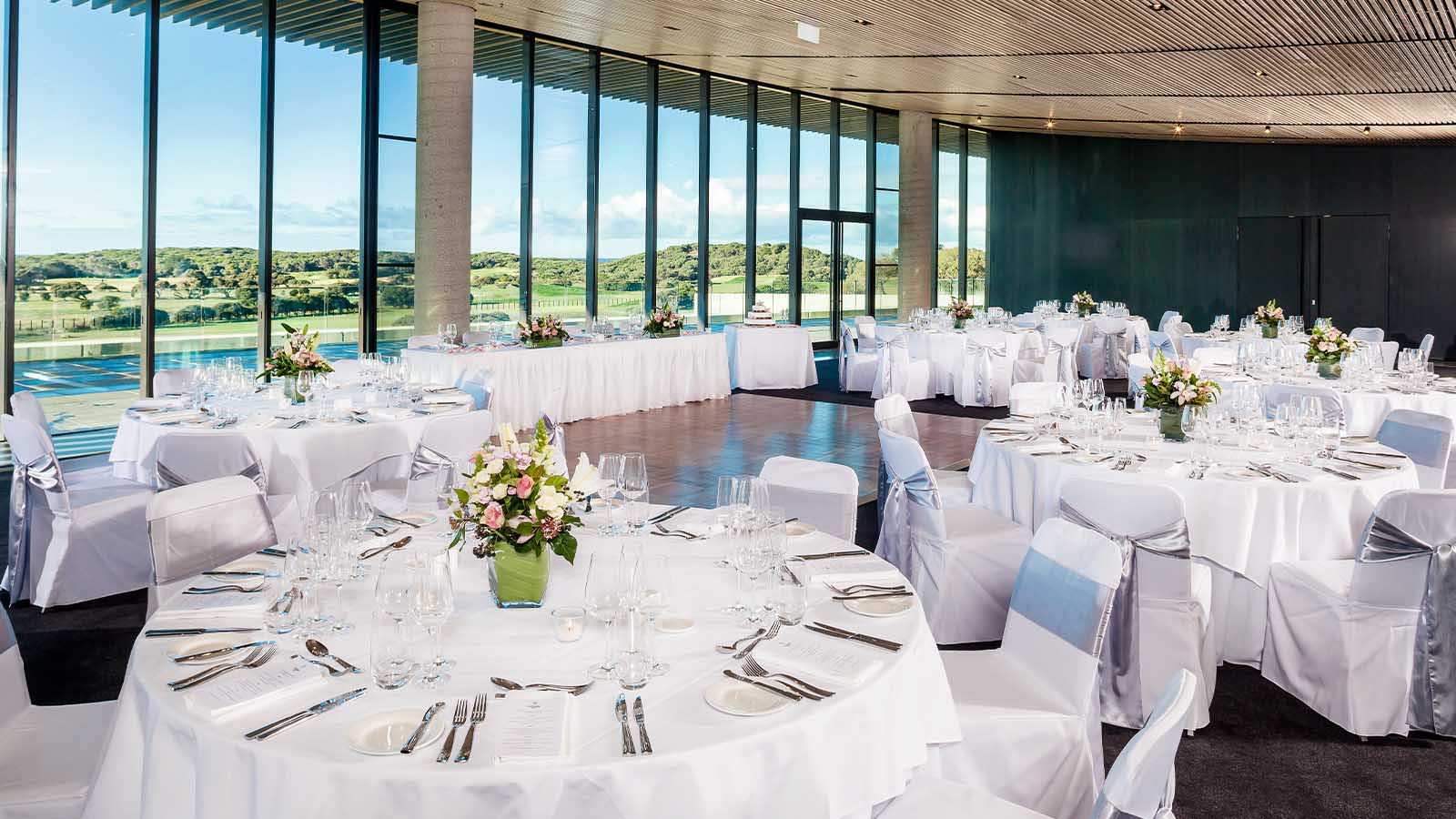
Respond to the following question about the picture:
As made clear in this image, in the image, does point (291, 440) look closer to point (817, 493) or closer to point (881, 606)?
point (817, 493)

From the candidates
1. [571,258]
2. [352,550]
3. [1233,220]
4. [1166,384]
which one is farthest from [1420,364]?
[1233,220]

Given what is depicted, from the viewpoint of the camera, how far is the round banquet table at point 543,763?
1794 mm

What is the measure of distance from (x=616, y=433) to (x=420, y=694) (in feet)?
27.0

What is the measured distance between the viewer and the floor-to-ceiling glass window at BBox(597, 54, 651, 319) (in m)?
14.2

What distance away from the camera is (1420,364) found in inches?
304

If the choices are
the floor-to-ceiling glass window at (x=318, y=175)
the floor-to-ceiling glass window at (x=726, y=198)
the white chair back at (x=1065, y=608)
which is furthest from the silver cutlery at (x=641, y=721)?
the floor-to-ceiling glass window at (x=726, y=198)

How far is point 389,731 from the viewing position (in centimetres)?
191

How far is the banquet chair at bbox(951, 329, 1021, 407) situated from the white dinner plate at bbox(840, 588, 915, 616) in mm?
10194

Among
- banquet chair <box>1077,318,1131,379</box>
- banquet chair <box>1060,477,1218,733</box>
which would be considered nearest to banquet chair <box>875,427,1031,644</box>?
banquet chair <box>1060,477,1218,733</box>

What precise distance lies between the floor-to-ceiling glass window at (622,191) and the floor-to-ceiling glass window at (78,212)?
5.85 m

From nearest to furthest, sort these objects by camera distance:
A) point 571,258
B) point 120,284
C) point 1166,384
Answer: point 1166,384 → point 120,284 → point 571,258

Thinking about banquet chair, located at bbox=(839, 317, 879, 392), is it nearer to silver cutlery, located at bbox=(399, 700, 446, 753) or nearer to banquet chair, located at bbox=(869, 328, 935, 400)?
banquet chair, located at bbox=(869, 328, 935, 400)

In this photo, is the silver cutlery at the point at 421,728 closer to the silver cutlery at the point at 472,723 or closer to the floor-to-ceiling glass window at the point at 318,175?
the silver cutlery at the point at 472,723

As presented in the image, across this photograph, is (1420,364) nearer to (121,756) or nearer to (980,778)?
(980,778)
